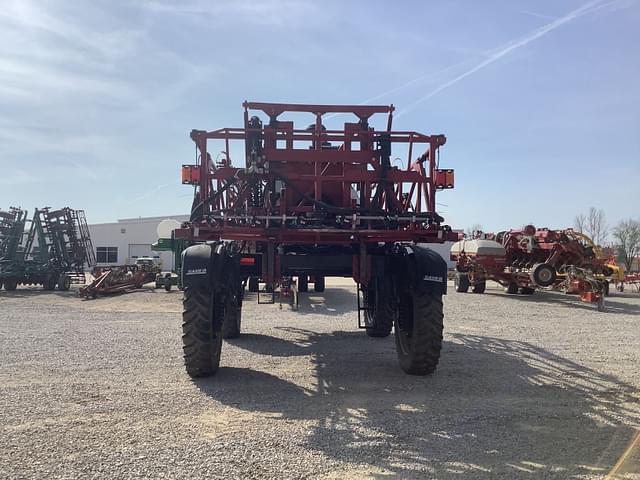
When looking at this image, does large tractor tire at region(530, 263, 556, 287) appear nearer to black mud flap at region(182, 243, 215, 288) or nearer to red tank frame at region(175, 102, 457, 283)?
red tank frame at region(175, 102, 457, 283)

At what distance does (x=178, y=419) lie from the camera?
4703 millimetres

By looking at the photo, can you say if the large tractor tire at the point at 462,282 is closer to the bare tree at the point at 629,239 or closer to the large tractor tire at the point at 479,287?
the large tractor tire at the point at 479,287

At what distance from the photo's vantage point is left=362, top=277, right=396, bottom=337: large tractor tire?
7.49 metres

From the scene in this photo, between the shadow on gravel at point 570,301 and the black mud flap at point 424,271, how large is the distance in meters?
10.4

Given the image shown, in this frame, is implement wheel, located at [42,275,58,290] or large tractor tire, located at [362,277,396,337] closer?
large tractor tire, located at [362,277,396,337]

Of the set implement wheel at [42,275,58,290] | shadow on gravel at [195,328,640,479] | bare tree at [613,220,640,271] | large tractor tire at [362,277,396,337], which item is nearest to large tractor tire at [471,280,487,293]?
large tractor tire at [362,277,396,337]

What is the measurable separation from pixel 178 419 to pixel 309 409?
4.02 ft

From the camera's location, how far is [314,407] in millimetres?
5148

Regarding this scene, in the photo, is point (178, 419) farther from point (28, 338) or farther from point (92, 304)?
point (92, 304)

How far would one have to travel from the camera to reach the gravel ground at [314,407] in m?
3.77

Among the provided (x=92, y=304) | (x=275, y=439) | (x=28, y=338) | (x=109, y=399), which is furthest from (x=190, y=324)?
(x=92, y=304)

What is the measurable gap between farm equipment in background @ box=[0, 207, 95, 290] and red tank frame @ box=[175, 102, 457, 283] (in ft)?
57.0

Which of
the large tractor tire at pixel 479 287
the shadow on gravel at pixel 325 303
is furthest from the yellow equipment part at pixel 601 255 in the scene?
the shadow on gravel at pixel 325 303

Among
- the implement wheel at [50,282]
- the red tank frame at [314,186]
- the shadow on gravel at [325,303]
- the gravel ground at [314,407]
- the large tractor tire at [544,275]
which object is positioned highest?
the red tank frame at [314,186]
